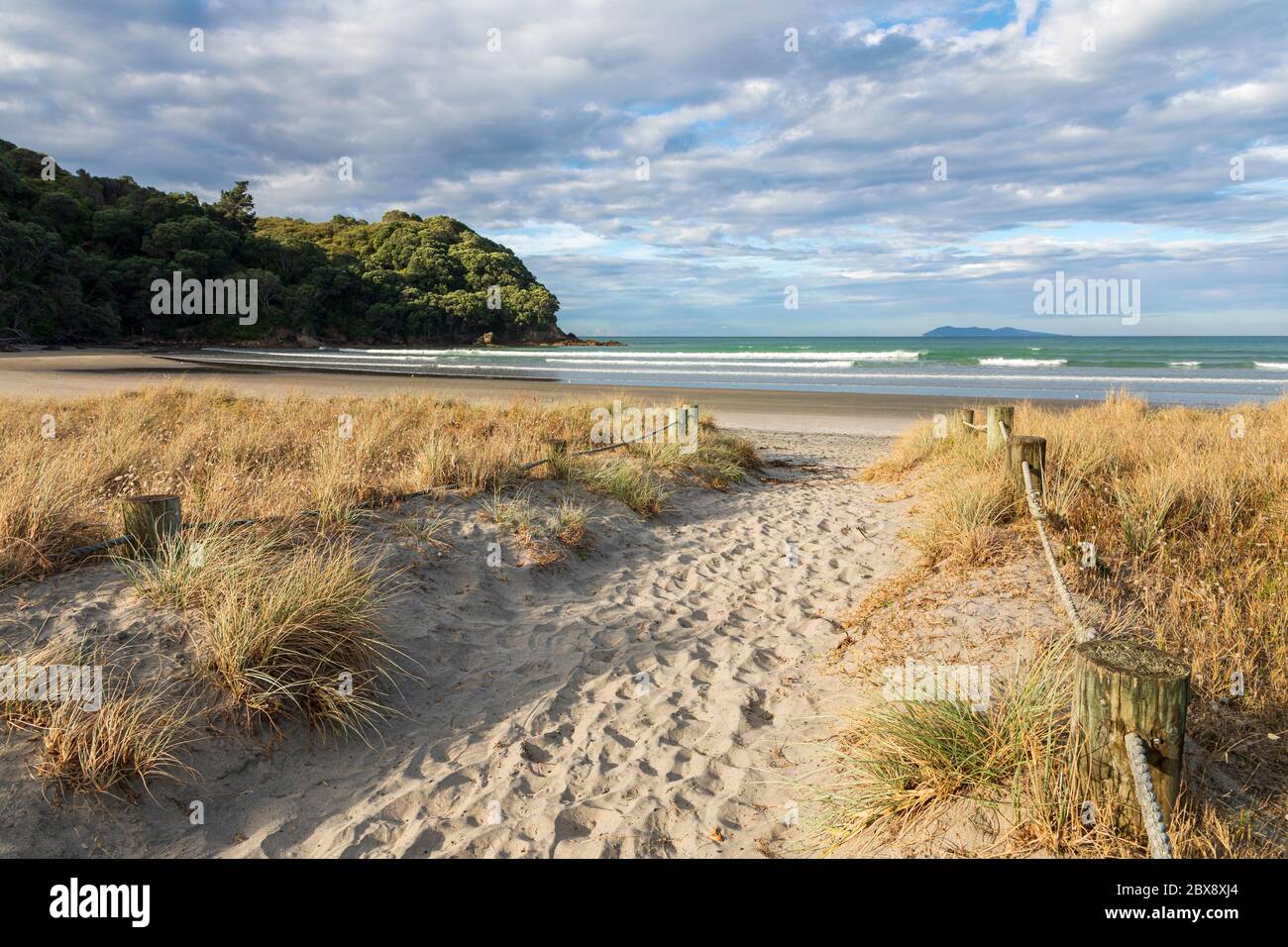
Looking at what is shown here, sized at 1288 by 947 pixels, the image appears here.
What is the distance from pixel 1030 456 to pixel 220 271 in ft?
226

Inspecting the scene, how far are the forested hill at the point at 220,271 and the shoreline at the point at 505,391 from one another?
19495 mm

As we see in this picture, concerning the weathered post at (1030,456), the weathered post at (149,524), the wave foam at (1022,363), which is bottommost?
the weathered post at (149,524)

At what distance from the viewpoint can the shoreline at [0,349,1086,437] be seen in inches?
724

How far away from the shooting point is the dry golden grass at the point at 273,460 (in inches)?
205

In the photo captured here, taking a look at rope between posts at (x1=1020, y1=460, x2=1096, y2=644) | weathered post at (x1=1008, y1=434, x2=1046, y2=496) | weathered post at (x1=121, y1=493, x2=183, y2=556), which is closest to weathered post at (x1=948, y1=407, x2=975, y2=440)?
weathered post at (x1=1008, y1=434, x2=1046, y2=496)

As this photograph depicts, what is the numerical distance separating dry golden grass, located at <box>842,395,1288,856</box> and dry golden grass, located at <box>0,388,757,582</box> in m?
3.60

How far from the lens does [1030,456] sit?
603 centimetres

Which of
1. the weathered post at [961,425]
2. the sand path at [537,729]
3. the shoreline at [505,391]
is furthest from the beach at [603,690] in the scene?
the shoreline at [505,391]

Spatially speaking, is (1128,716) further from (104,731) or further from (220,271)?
(220,271)

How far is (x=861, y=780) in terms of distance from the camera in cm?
317

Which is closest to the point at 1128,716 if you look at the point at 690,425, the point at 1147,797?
the point at 1147,797

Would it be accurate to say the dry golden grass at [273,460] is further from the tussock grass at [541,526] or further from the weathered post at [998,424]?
the weathered post at [998,424]

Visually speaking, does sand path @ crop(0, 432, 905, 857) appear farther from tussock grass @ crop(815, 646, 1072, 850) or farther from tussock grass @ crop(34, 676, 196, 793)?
tussock grass @ crop(815, 646, 1072, 850)
